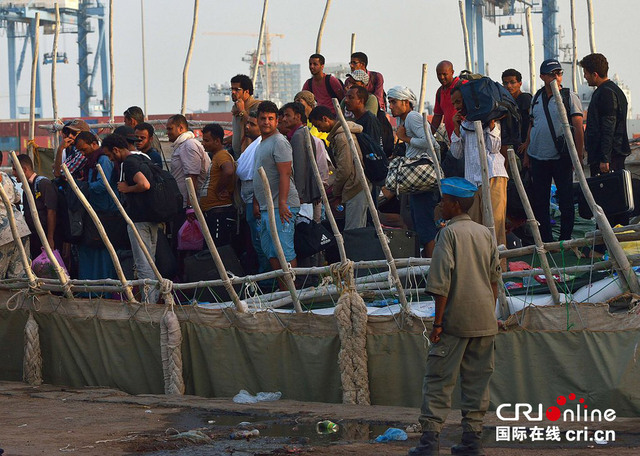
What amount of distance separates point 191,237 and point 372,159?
5.33ft

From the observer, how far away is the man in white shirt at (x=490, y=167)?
7.52 m

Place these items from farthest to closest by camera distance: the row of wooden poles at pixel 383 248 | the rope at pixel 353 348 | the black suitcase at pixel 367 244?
the black suitcase at pixel 367 244 < the rope at pixel 353 348 < the row of wooden poles at pixel 383 248

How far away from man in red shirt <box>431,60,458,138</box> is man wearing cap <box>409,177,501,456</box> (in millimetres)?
4066

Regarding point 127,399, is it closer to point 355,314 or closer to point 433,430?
point 355,314

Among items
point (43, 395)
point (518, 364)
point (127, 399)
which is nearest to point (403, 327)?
point (518, 364)

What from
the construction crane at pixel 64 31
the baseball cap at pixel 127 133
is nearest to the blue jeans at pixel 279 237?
the baseball cap at pixel 127 133

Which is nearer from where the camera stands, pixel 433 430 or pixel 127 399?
pixel 433 430

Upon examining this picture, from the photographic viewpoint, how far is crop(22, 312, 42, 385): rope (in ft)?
28.4

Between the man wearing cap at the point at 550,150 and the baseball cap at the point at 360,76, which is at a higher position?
the baseball cap at the point at 360,76

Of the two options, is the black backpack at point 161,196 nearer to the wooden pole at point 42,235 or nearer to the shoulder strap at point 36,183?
the wooden pole at point 42,235

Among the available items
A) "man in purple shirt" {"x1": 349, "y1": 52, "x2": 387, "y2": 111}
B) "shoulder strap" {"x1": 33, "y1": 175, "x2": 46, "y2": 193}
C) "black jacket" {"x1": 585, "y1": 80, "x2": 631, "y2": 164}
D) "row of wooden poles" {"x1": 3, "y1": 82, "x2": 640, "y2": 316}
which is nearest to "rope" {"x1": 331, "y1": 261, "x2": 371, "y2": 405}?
"row of wooden poles" {"x1": 3, "y1": 82, "x2": 640, "y2": 316}

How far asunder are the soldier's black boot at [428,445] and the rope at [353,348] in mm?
1671

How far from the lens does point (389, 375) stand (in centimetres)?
695

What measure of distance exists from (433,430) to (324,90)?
6.16 meters
